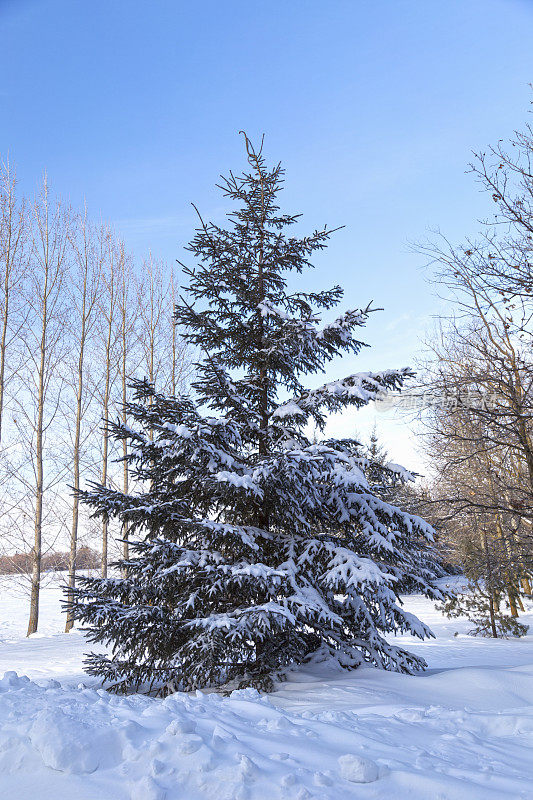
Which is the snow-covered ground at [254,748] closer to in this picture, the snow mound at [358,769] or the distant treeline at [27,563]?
the snow mound at [358,769]

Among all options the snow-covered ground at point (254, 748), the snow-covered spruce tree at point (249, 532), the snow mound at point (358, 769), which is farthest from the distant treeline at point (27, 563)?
the snow mound at point (358, 769)

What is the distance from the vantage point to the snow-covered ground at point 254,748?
6.89 feet

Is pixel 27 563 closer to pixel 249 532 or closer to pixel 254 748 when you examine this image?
pixel 249 532

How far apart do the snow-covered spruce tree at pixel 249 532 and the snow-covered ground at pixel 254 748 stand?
1108 mm

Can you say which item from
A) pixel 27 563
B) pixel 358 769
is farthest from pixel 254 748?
pixel 27 563

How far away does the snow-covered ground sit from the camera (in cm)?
210

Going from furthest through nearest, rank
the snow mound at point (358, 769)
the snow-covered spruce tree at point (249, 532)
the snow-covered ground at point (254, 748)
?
the snow-covered spruce tree at point (249, 532)
the snow mound at point (358, 769)
the snow-covered ground at point (254, 748)

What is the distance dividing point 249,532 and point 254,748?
320cm

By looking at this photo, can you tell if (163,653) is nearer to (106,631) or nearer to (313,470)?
(106,631)

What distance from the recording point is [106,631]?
5172 millimetres

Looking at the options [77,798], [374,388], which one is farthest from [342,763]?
[374,388]

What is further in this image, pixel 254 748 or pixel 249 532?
pixel 249 532

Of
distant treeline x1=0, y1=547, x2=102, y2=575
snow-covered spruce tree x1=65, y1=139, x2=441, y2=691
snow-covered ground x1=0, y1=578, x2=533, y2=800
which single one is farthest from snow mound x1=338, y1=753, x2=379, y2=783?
distant treeline x1=0, y1=547, x2=102, y2=575

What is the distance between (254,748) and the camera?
98.7 inches
